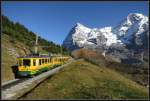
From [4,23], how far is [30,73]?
190 feet

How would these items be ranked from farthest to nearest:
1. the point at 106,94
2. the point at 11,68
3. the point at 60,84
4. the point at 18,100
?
the point at 11,68 → the point at 60,84 → the point at 106,94 → the point at 18,100

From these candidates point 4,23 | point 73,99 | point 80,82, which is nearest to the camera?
point 73,99

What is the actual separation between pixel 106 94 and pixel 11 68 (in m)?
16.8

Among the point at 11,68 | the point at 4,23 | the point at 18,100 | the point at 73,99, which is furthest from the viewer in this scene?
the point at 4,23

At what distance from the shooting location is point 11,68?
43.0m

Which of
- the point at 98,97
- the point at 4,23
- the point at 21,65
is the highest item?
the point at 4,23

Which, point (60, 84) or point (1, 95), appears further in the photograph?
point (60, 84)

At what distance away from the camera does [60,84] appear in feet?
114

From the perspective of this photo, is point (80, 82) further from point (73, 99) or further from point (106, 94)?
point (73, 99)

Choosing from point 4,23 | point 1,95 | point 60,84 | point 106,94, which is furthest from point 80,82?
point 4,23

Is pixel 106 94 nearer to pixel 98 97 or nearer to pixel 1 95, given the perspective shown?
pixel 98 97

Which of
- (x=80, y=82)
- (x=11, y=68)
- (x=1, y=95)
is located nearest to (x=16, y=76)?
(x=11, y=68)

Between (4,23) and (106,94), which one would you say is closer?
(106,94)

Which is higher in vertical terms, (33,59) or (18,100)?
(33,59)
